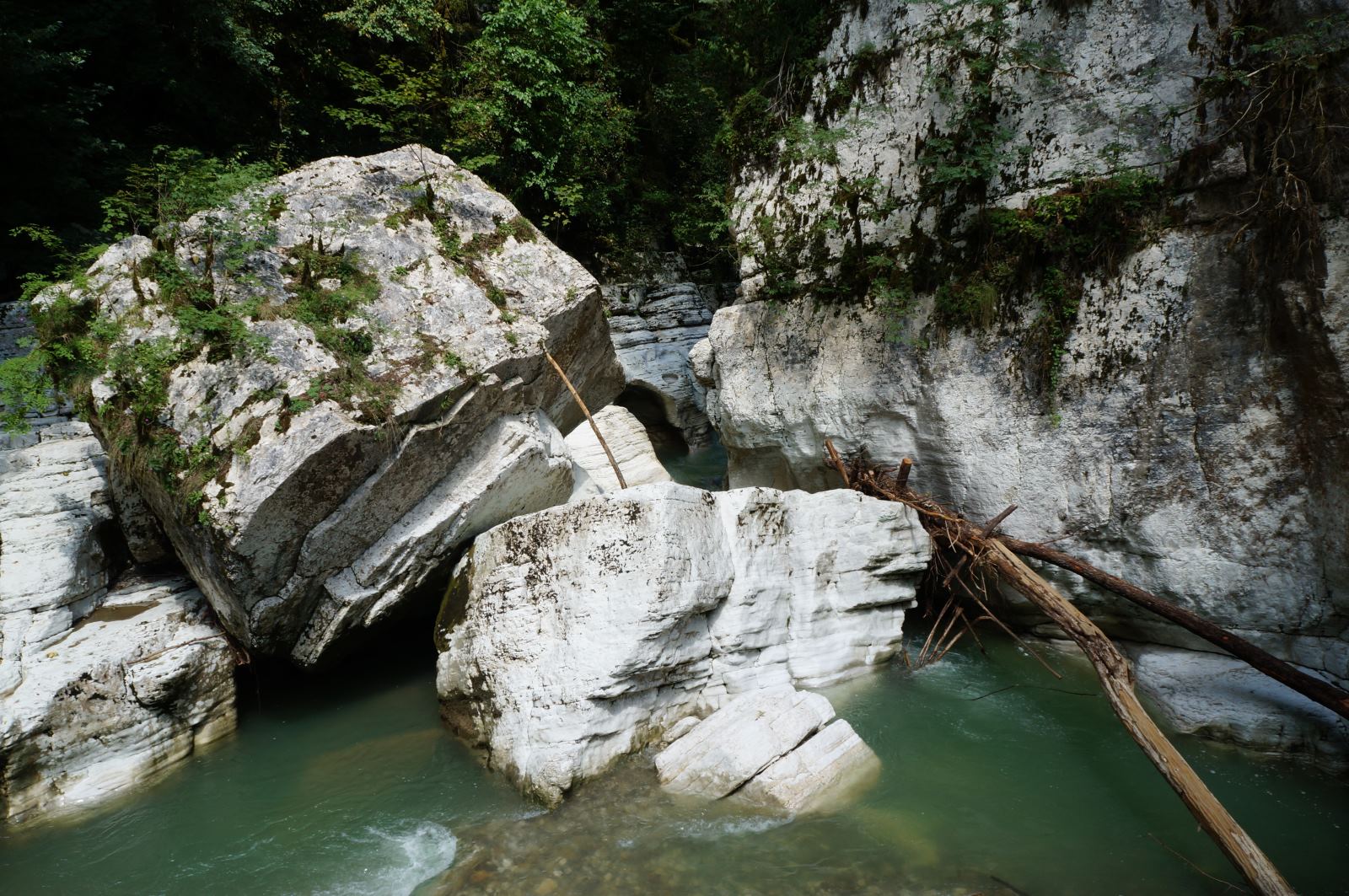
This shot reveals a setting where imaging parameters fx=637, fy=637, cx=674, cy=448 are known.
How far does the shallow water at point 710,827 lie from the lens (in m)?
4.32

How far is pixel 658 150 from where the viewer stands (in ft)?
49.8

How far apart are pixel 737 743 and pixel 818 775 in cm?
68

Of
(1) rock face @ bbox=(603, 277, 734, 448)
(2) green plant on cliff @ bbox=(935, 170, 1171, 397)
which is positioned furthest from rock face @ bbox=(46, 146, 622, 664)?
(1) rock face @ bbox=(603, 277, 734, 448)

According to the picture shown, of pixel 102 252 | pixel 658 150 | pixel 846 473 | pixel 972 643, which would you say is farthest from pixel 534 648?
pixel 658 150

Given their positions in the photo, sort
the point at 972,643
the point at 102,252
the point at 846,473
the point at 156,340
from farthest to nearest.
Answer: the point at 846,473
the point at 972,643
the point at 102,252
the point at 156,340

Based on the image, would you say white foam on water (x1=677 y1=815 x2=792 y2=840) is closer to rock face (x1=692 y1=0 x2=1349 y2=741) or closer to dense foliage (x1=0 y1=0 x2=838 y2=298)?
rock face (x1=692 y1=0 x2=1349 y2=741)

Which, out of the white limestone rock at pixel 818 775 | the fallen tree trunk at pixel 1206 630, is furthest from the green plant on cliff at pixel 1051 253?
the white limestone rock at pixel 818 775

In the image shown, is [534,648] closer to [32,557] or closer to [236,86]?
[32,557]

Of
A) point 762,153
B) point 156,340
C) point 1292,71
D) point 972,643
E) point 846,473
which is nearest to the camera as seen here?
point 1292,71

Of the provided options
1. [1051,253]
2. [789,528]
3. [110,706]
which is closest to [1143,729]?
[789,528]

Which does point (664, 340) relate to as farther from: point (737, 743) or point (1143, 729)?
point (1143, 729)

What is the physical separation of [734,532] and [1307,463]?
16.0ft

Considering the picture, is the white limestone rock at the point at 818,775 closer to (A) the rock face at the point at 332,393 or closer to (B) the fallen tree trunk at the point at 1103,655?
(B) the fallen tree trunk at the point at 1103,655

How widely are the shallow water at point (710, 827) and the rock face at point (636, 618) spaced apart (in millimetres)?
435
